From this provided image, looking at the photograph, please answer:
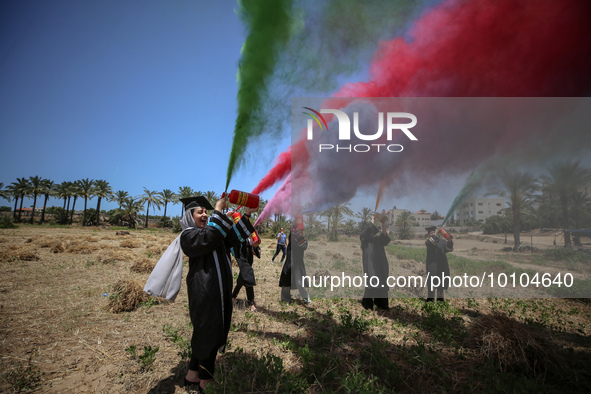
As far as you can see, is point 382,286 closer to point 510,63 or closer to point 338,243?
point 338,243

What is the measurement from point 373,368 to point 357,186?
12.2 ft

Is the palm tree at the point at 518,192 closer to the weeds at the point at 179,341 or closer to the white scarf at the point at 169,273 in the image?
the white scarf at the point at 169,273

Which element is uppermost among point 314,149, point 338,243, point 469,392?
point 314,149

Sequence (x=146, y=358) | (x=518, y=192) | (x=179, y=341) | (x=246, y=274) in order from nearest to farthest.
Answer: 1. (x=146, y=358)
2. (x=179, y=341)
3. (x=518, y=192)
4. (x=246, y=274)

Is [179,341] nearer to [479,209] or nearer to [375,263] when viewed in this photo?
[375,263]

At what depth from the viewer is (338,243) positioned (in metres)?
6.97

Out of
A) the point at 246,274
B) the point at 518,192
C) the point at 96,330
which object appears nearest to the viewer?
the point at 96,330

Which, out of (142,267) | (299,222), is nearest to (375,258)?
(299,222)

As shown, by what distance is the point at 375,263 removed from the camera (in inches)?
277

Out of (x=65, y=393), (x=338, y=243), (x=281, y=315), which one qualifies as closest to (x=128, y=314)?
(x=65, y=393)

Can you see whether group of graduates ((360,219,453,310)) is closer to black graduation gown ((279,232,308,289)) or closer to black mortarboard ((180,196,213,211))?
black graduation gown ((279,232,308,289))

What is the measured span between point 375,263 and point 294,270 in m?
Answer: 2.22

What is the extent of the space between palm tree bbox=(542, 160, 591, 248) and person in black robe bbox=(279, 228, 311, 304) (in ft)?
19.1

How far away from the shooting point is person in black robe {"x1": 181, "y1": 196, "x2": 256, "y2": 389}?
3.47 metres
